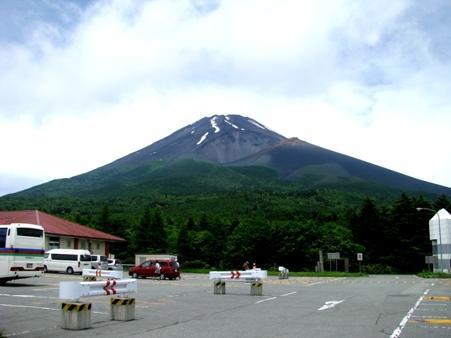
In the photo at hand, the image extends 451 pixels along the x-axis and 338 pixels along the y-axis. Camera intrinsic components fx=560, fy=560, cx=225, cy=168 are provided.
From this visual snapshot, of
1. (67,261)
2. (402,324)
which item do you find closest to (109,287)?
(402,324)

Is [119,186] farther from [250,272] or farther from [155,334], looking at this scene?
[155,334]

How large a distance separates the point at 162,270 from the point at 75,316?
23.1 metres

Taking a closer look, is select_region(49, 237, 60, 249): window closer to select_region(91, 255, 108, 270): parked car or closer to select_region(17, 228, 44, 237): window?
select_region(91, 255, 108, 270): parked car

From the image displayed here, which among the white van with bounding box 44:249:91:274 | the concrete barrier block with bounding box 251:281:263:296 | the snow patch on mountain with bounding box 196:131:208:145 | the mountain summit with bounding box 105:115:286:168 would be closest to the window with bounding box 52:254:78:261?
the white van with bounding box 44:249:91:274

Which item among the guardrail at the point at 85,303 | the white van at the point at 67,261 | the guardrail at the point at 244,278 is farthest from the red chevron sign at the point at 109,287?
the white van at the point at 67,261

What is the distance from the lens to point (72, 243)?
155 feet

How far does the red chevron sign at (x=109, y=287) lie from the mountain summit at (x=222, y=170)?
99815 millimetres

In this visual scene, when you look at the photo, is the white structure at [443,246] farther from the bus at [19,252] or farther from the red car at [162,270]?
the bus at [19,252]

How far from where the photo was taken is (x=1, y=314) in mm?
12711

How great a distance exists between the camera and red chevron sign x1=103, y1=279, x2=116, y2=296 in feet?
39.0

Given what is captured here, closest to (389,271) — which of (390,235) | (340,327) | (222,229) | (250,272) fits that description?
(390,235)

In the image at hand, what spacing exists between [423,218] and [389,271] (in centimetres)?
944

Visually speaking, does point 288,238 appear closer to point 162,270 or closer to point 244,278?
point 162,270

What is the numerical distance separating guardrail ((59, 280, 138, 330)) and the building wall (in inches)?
1303
